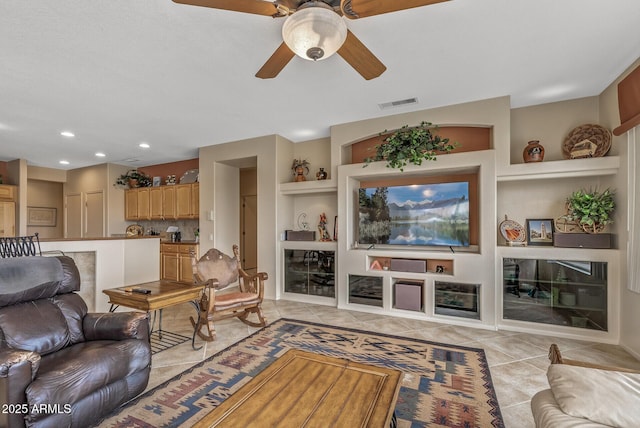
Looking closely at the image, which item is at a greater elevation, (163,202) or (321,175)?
(321,175)

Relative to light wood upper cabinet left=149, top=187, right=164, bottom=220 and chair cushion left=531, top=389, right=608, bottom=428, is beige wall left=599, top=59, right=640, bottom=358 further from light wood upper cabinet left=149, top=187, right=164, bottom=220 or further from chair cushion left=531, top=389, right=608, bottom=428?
light wood upper cabinet left=149, top=187, right=164, bottom=220

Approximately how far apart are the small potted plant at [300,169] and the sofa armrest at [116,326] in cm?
322

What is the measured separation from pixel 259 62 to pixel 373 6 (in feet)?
4.58

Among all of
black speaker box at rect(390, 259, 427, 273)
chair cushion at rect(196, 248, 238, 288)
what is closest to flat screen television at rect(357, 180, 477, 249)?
black speaker box at rect(390, 259, 427, 273)

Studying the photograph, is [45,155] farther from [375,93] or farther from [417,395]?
[417,395]

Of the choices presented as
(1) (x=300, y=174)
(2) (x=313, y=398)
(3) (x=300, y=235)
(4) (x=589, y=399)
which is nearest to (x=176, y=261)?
(3) (x=300, y=235)

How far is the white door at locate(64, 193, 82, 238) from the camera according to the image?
24.1 feet

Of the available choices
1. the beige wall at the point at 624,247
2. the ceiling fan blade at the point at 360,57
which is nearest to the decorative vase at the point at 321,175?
the ceiling fan blade at the point at 360,57

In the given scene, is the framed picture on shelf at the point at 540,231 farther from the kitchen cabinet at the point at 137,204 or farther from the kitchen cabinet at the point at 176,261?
the kitchen cabinet at the point at 137,204

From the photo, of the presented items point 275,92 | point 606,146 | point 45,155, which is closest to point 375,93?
point 275,92

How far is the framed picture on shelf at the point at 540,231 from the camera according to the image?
3547mm

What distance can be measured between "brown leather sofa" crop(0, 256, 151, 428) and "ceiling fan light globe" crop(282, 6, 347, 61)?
2.16 metres

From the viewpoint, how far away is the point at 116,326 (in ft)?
6.79

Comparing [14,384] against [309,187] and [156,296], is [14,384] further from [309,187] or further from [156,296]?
[309,187]
